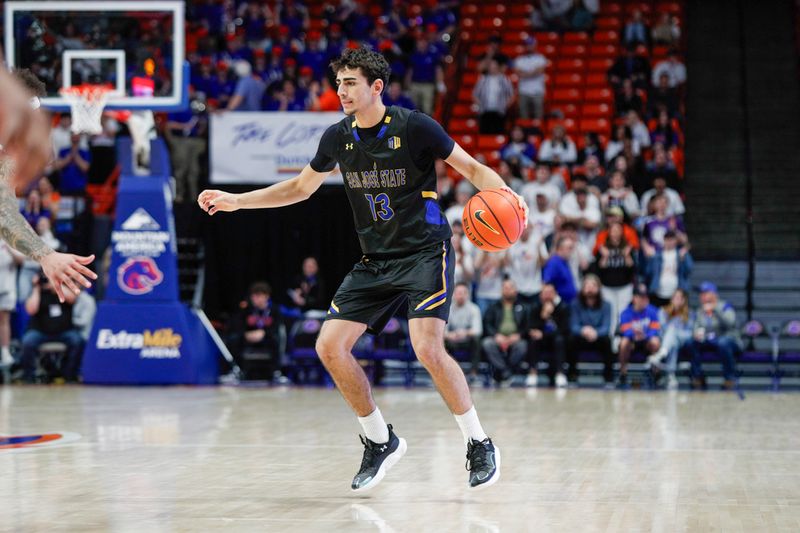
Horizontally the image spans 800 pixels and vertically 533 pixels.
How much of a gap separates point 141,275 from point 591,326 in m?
5.84

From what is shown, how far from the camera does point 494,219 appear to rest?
6.55 m

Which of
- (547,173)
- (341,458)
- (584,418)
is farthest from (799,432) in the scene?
(547,173)

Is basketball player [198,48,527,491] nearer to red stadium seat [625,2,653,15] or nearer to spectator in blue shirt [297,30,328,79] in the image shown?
spectator in blue shirt [297,30,328,79]

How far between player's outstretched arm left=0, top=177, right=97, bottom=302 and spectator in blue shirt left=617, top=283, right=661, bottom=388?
1029cm

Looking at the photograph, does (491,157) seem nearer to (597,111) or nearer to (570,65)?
(597,111)

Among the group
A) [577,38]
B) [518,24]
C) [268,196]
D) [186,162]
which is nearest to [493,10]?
[518,24]

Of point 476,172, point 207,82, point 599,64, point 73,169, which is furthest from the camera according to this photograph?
point 599,64

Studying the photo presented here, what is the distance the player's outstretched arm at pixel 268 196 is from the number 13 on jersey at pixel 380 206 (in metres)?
0.39

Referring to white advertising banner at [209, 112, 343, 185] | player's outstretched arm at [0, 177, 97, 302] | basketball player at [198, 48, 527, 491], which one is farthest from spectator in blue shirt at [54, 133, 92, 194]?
player's outstretched arm at [0, 177, 97, 302]

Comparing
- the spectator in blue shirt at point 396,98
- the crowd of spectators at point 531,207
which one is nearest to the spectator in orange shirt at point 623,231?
the crowd of spectators at point 531,207

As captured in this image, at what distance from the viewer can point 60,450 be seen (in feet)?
27.8

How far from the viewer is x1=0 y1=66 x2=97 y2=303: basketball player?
4.15m

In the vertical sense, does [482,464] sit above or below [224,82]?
below

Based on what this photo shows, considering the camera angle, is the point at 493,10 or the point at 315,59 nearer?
the point at 315,59
